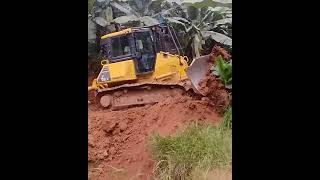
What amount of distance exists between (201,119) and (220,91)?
27 cm

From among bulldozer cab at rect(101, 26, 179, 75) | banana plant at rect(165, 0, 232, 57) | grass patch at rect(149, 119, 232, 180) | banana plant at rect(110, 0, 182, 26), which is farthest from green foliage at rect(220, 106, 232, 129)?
banana plant at rect(110, 0, 182, 26)

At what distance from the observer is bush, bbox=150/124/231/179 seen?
3631mm

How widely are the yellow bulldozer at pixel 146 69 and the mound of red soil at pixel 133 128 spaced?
79 millimetres

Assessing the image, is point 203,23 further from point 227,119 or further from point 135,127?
point 135,127

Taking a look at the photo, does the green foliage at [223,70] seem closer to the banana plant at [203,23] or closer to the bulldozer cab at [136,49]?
the banana plant at [203,23]

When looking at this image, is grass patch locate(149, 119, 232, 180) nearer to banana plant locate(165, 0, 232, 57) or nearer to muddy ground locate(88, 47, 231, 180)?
muddy ground locate(88, 47, 231, 180)

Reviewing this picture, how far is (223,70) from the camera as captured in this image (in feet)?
12.2

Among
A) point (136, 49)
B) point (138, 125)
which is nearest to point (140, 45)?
point (136, 49)

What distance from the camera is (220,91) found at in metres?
3.72

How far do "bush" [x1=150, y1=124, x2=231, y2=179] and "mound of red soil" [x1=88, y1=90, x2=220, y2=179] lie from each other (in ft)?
0.24
